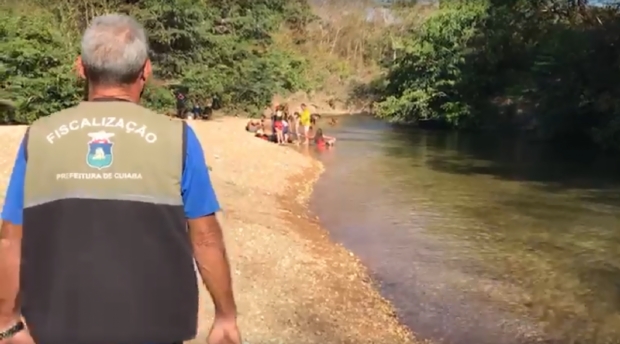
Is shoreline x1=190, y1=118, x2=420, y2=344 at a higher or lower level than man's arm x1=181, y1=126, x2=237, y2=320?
lower

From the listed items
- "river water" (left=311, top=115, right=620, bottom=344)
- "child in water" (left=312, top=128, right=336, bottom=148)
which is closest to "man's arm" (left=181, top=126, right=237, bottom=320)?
"river water" (left=311, top=115, right=620, bottom=344)

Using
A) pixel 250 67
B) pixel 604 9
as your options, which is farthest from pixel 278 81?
pixel 604 9

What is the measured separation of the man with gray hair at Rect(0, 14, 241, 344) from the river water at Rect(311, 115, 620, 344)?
661cm

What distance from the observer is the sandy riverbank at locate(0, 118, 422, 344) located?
8.38 meters

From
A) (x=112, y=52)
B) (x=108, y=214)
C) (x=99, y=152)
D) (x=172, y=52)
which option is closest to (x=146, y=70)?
(x=112, y=52)

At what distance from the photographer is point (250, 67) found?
35.7 metres

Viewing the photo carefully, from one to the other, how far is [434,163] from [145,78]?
23.6 metres

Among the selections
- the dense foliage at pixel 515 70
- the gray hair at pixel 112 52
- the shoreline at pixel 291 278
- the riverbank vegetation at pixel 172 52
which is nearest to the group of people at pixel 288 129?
the riverbank vegetation at pixel 172 52

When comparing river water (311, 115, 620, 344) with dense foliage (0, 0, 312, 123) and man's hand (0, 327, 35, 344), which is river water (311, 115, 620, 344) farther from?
dense foliage (0, 0, 312, 123)

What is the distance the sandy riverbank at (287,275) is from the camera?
330 inches

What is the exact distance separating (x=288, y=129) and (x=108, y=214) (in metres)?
26.5

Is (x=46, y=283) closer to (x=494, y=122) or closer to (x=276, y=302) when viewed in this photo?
(x=276, y=302)

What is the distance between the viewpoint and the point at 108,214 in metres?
2.77

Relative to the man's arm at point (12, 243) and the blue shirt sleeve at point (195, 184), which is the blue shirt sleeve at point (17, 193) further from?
the blue shirt sleeve at point (195, 184)
